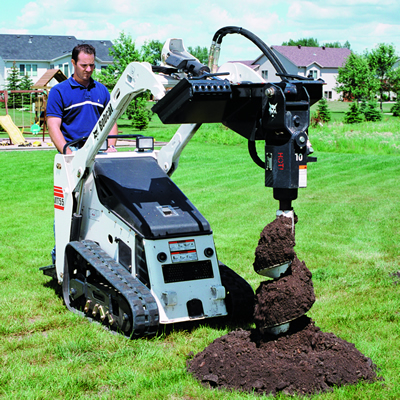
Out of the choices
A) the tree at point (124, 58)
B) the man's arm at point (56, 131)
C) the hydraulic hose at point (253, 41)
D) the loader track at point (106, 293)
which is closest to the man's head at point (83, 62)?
the man's arm at point (56, 131)

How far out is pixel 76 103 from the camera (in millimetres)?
5648

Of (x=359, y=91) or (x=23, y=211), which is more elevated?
(x=359, y=91)

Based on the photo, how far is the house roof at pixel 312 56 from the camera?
84.6 metres

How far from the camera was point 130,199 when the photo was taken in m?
4.86

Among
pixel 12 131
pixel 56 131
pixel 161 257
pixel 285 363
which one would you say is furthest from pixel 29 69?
pixel 285 363

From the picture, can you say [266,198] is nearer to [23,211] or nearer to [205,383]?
[23,211]

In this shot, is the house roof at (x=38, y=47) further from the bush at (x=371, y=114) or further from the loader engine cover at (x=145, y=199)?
the loader engine cover at (x=145, y=199)

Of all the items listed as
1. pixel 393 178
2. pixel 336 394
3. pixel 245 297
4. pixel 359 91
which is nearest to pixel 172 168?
pixel 245 297

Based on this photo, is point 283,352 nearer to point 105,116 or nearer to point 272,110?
point 272,110

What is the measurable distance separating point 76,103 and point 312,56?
86.0 meters

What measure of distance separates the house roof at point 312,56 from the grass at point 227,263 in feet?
239

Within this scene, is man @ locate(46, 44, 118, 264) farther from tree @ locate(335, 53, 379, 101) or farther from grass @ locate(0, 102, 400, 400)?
tree @ locate(335, 53, 379, 101)

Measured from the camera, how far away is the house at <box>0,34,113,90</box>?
241 feet

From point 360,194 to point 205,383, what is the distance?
30.1ft
